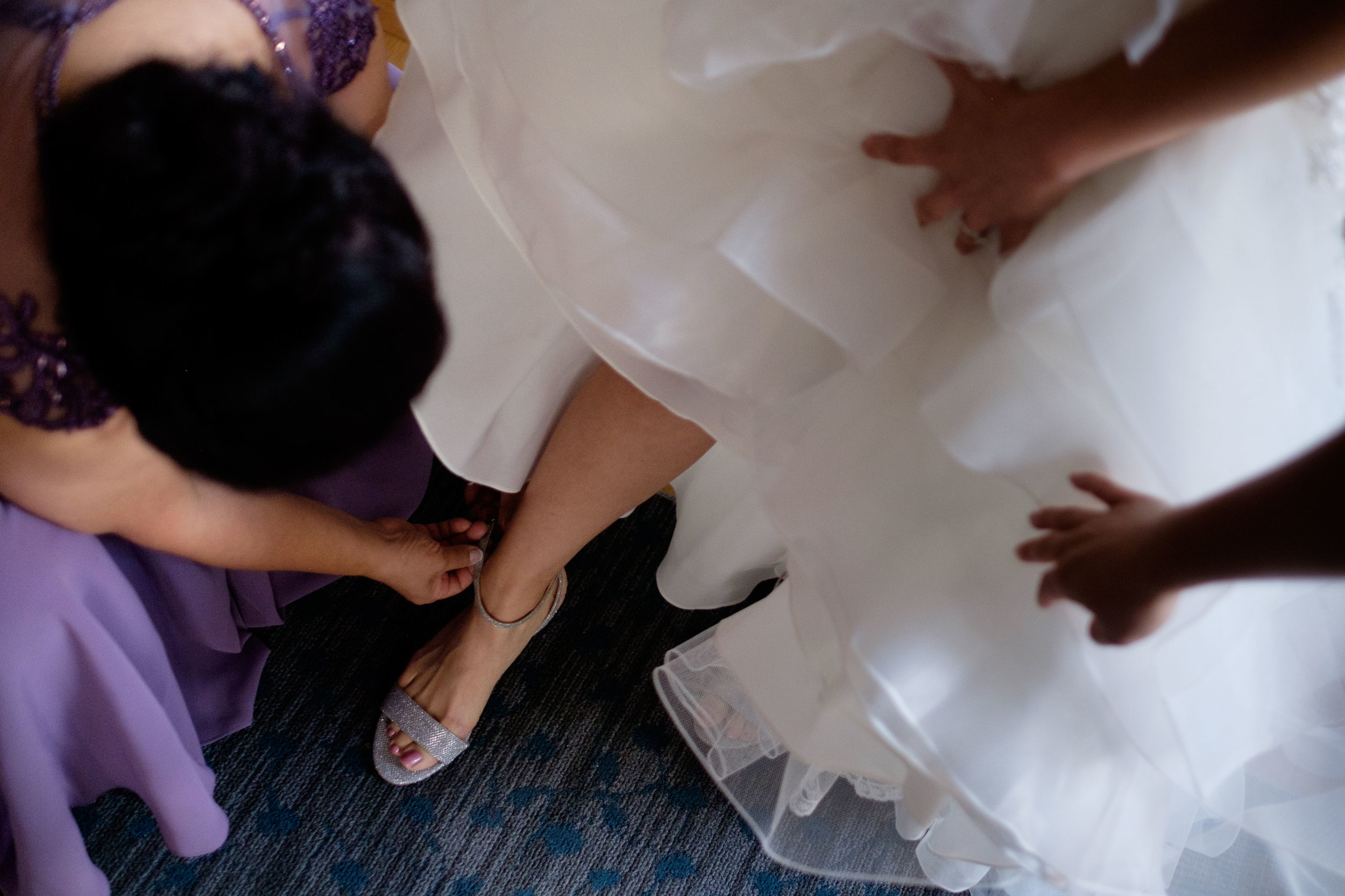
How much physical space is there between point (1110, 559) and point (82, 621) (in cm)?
74

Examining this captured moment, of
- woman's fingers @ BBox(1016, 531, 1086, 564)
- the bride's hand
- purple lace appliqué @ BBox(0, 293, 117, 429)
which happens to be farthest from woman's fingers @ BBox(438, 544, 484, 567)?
woman's fingers @ BBox(1016, 531, 1086, 564)

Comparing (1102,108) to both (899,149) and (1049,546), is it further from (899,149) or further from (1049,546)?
(1049,546)

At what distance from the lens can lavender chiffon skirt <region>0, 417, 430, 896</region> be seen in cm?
69

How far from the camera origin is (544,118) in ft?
1.93

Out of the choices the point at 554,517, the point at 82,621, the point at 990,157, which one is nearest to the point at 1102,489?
the point at 990,157

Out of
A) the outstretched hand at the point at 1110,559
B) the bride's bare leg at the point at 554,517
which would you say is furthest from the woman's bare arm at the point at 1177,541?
the bride's bare leg at the point at 554,517

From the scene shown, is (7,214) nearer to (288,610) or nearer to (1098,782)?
(288,610)

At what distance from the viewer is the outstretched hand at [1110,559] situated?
0.47 metres

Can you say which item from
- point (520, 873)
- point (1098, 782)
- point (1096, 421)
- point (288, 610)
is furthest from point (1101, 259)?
point (288, 610)

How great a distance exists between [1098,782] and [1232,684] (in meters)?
0.10

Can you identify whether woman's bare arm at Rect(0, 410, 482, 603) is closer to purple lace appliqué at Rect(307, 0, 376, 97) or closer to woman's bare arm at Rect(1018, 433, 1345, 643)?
purple lace appliqué at Rect(307, 0, 376, 97)

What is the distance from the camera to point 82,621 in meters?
0.71

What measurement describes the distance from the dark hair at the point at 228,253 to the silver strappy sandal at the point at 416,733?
1.42 ft

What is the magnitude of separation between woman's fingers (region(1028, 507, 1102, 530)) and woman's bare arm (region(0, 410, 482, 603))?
0.56 metres
